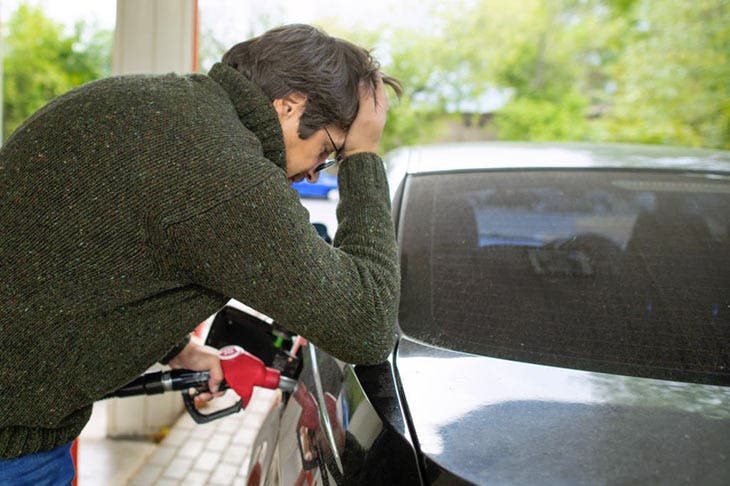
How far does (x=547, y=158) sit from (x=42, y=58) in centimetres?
1490

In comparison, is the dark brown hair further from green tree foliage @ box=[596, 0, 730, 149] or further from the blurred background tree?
the blurred background tree

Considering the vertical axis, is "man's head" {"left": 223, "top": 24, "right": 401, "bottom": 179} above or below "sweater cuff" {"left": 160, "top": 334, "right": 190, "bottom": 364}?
above

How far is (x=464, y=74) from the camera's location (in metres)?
21.5

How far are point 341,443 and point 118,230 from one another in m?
0.53

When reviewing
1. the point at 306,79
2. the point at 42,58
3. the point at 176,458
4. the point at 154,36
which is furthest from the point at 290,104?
the point at 42,58

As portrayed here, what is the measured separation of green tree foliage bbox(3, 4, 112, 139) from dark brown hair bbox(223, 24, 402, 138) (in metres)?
13.4

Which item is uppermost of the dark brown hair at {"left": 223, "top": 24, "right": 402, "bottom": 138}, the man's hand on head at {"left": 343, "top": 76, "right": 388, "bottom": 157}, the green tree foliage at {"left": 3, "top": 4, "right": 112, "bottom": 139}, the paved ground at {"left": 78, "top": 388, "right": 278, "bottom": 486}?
the dark brown hair at {"left": 223, "top": 24, "right": 402, "bottom": 138}

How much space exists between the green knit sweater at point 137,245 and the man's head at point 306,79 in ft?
0.43

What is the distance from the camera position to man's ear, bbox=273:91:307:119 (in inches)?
50.7

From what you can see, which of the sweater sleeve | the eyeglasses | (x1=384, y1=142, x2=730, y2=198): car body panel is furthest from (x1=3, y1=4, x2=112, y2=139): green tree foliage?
the sweater sleeve

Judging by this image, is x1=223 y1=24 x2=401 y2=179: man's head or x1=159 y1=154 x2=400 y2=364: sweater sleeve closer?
x1=159 y1=154 x2=400 y2=364: sweater sleeve

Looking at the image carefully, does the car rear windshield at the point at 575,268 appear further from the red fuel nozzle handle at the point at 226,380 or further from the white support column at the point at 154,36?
the white support column at the point at 154,36

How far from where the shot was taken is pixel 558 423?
112cm

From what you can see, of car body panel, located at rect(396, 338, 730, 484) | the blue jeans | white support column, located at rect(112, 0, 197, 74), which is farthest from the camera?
white support column, located at rect(112, 0, 197, 74)
